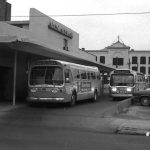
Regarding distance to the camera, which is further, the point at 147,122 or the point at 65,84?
the point at 65,84

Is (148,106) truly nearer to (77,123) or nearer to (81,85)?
(81,85)

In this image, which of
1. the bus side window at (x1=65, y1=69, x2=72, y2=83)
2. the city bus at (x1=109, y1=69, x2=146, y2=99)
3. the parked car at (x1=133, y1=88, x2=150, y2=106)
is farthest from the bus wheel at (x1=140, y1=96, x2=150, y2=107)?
the bus side window at (x1=65, y1=69, x2=72, y2=83)

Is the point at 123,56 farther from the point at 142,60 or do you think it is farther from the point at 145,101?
the point at 145,101

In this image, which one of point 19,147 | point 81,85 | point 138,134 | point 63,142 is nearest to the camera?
point 19,147

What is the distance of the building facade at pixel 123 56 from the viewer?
85.8m

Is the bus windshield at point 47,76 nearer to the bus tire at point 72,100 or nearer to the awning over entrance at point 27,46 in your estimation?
the awning over entrance at point 27,46

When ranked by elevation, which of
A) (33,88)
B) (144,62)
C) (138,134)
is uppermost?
(144,62)

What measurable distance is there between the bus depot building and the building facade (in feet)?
151

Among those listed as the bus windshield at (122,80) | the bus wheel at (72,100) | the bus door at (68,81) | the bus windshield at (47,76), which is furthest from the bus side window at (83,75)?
the bus windshield at (122,80)

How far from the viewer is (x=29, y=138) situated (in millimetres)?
11336

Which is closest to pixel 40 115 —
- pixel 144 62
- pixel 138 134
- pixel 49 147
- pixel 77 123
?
pixel 77 123

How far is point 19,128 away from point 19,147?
3.77 meters

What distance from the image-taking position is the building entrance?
2664 cm

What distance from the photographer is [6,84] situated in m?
26.9
